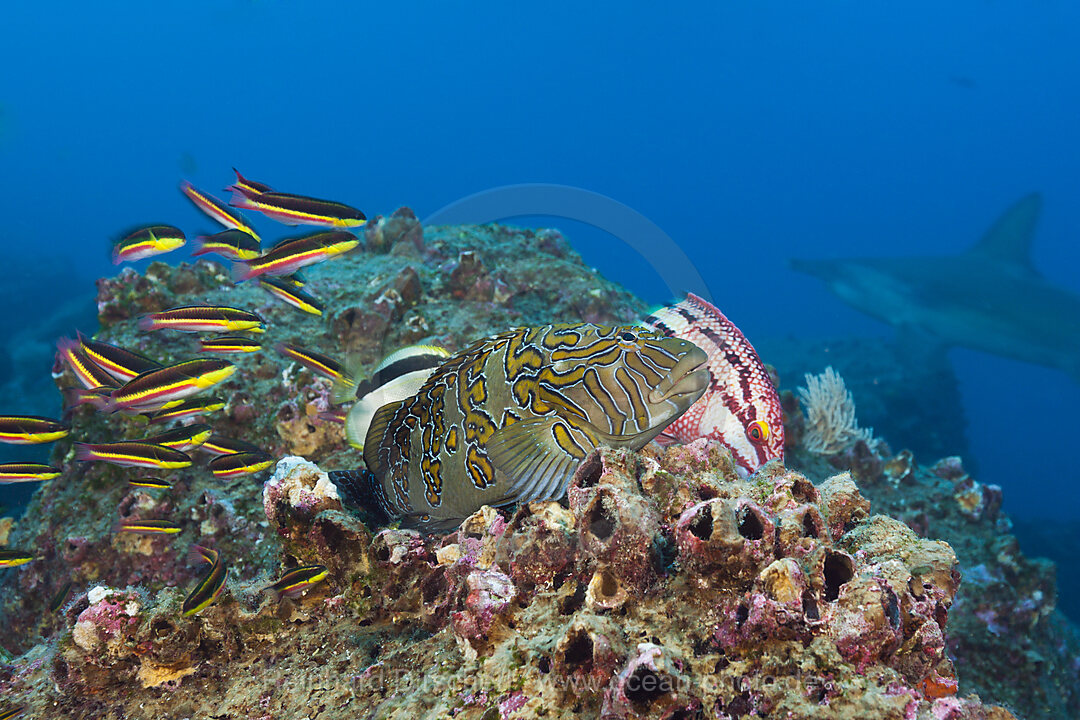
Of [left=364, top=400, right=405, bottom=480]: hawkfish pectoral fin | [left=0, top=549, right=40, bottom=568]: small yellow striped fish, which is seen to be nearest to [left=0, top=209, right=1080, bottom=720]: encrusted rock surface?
[left=364, top=400, right=405, bottom=480]: hawkfish pectoral fin

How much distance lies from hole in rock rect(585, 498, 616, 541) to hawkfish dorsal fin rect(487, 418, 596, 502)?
453 millimetres

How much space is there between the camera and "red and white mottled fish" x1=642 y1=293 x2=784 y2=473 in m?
3.63

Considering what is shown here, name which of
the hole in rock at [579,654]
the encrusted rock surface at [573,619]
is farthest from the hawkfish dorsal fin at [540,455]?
the hole in rock at [579,654]

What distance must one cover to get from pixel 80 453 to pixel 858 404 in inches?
853

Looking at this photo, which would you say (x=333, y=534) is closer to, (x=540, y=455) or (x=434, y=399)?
(x=434, y=399)

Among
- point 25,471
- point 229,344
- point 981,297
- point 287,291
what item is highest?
point 981,297

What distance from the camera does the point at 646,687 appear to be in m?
1.35

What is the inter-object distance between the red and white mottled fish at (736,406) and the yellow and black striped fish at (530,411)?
1.46 m

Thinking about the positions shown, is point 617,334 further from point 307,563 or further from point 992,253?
point 992,253

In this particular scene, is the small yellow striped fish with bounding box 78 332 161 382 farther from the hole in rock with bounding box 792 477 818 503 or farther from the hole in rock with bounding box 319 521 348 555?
the hole in rock with bounding box 792 477 818 503

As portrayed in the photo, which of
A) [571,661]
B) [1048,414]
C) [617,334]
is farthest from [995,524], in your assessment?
[1048,414]

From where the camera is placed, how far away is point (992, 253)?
946 inches

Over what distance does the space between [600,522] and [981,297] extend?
27174 millimetres

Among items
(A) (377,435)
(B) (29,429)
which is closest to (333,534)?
(A) (377,435)
